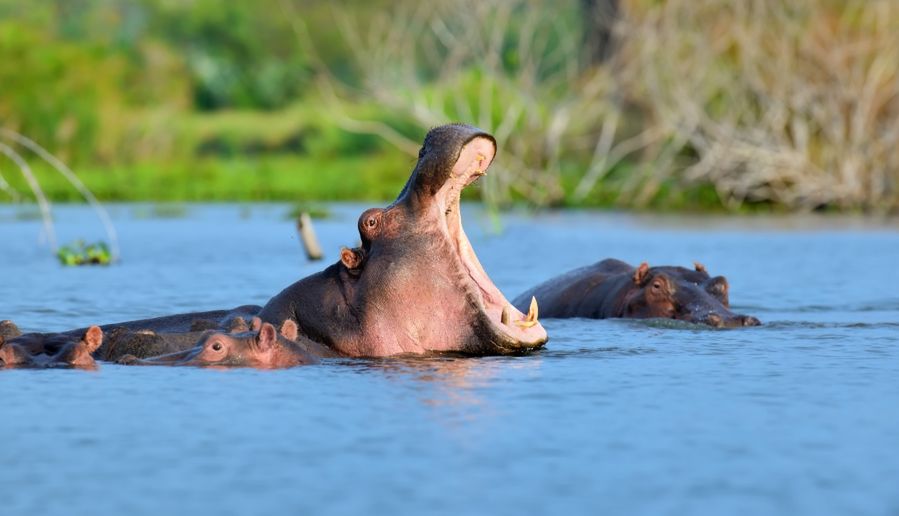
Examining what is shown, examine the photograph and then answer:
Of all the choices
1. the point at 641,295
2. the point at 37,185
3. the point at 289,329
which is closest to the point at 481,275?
the point at 289,329

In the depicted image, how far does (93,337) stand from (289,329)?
35.2 inches

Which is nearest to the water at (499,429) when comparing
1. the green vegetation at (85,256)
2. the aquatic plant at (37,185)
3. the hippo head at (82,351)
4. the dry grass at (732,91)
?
the hippo head at (82,351)

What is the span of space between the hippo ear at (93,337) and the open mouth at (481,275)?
1.65 meters

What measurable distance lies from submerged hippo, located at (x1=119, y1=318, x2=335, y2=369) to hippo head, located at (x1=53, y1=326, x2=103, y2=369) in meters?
0.23

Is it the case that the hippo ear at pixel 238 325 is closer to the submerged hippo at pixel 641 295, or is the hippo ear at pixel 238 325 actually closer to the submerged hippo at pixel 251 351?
the submerged hippo at pixel 251 351

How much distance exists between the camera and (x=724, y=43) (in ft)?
82.2

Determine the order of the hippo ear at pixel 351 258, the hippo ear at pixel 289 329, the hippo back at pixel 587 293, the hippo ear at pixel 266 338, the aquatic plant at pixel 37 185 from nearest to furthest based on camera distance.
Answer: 1. the hippo ear at pixel 266 338
2. the hippo ear at pixel 289 329
3. the hippo ear at pixel 351 258
4. the hippo back at pixel 587 293
5. the aquatic plant at pixel 37 185

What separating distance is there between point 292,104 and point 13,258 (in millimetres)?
33147

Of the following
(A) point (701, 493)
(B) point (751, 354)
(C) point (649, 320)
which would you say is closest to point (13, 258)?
(C) point (649, 320)

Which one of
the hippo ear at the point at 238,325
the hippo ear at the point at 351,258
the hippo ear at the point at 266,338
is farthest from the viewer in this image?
the hippo ear at the point at 238,325

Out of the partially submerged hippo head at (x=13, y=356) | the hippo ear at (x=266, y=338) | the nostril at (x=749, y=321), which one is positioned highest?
the nostril at (x=749, y=321)

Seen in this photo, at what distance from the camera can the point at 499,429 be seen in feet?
20.9

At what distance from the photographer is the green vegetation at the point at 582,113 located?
2392 centimetres

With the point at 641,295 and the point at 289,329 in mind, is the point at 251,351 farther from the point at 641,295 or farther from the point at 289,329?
the point at 641,295
